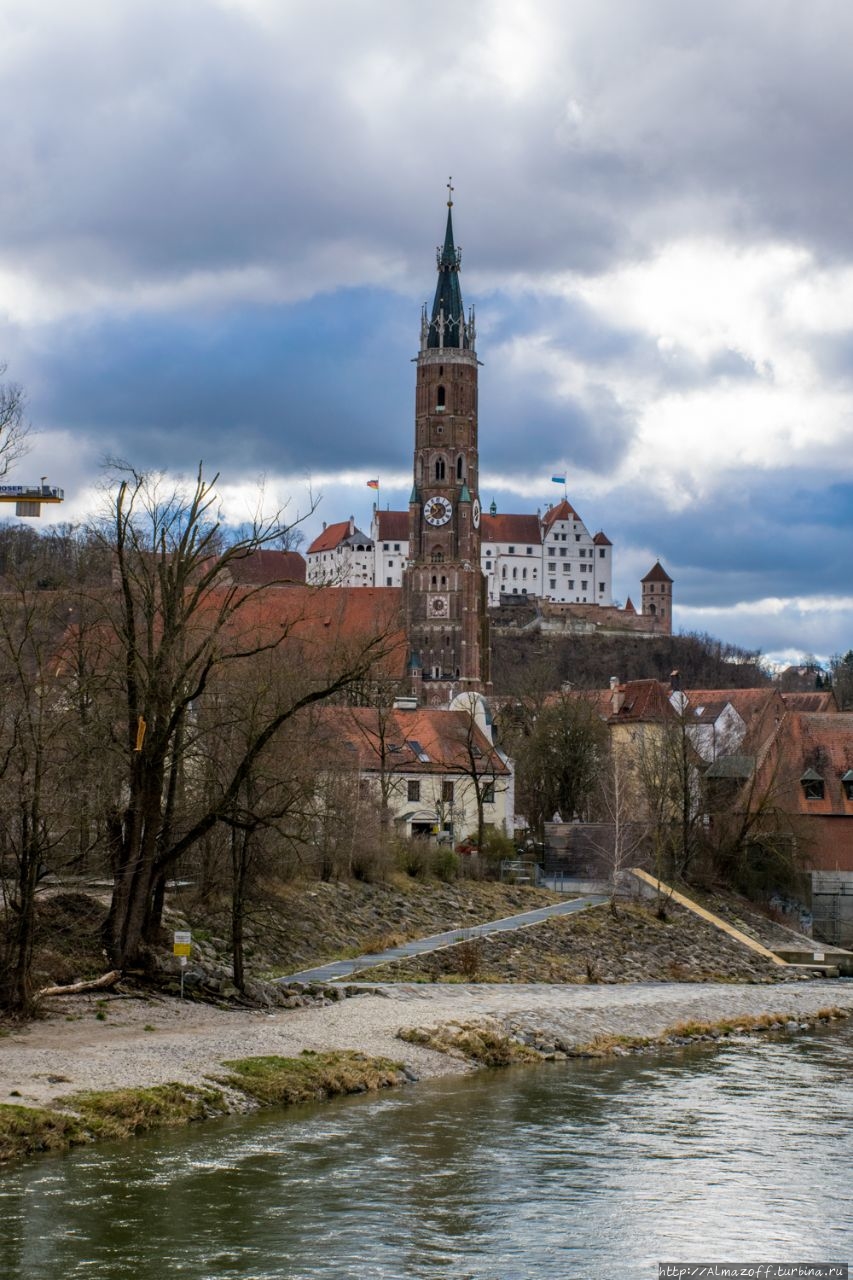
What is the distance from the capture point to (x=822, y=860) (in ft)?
220

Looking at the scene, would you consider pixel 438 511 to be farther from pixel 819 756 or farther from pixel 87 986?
pixel 87 986

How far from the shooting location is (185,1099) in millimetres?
26344

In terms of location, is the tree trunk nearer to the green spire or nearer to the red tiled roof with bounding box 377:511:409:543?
the green spire

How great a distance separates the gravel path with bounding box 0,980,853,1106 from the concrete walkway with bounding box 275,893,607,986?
2.61 meters

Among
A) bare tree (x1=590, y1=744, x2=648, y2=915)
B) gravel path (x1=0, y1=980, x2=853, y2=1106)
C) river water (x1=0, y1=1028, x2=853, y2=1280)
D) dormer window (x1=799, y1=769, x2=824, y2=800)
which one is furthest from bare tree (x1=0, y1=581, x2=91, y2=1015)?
dormer window (x1=799, y1=769, x2=824, y2=800)

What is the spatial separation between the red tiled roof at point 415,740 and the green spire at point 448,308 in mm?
66568

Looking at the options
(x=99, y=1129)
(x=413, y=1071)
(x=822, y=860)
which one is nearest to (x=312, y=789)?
(x=413, y=1071)

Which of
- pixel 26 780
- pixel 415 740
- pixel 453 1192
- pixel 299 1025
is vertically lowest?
pixel 453 1192

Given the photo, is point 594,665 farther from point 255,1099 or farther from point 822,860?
point 255,1099

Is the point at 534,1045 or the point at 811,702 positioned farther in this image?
the point at 811,702

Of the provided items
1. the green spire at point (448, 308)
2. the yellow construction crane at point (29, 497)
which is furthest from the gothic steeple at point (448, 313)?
the yellow construction crane at point (29, 497)

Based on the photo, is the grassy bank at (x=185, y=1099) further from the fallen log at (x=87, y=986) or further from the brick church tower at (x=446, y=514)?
the brick church tower at (x=446, y=514)

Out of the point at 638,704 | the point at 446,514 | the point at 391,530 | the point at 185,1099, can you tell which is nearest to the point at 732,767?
the point at 638,704

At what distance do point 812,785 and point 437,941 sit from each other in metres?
26.8
